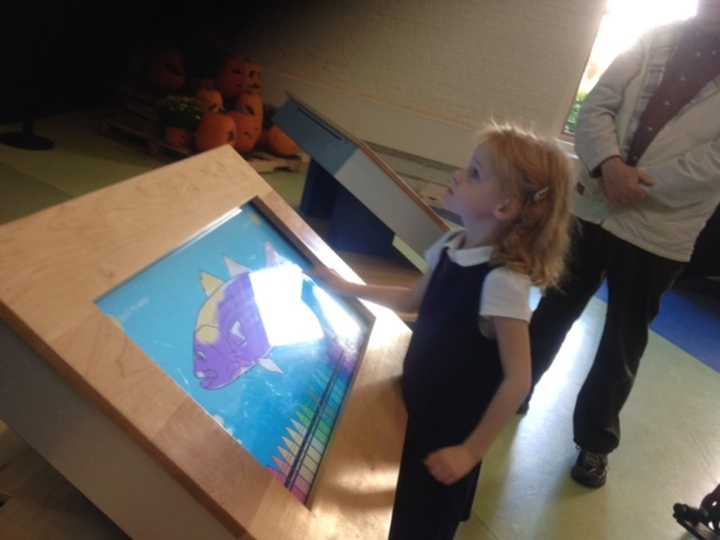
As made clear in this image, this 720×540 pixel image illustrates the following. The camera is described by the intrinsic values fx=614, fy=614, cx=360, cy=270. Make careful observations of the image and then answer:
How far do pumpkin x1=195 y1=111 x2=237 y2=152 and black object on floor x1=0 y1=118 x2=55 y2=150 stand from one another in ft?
2.16

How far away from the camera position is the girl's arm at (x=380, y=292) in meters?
1.09

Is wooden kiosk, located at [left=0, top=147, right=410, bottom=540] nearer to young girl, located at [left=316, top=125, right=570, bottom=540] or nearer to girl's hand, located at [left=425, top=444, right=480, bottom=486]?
girl's hand, located at [left=425, top=444, right=480, bottom=486]

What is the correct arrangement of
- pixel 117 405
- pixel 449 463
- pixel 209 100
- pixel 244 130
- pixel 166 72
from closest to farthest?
pixel 117 405 < pixel 449 463 < pixel 209 100 < pixel 244 130 < pixel 166 72

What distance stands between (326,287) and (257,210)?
0.60 ft

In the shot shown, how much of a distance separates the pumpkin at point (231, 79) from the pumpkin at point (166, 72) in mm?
215

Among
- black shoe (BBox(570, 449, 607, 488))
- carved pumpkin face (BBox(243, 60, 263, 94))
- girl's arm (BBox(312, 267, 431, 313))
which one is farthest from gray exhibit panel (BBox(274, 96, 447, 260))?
carved pumpkin face (BBox(243, 60, 263, 94))

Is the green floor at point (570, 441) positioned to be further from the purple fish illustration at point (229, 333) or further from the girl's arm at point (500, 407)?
the purple fish illustration at point (229, 333)

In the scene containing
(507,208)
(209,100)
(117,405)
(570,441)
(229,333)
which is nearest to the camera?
(117,405)

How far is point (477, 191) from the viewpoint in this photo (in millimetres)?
1003

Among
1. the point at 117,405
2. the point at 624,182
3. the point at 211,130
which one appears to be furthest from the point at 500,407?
the point at 211,130

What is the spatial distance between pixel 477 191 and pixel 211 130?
222 cm

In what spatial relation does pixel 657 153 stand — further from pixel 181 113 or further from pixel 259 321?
pixel 181 113

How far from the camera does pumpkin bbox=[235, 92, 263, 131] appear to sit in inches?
129

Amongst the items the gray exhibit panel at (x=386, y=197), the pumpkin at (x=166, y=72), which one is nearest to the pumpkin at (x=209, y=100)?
the pumpkin at (x=166, y=72)
